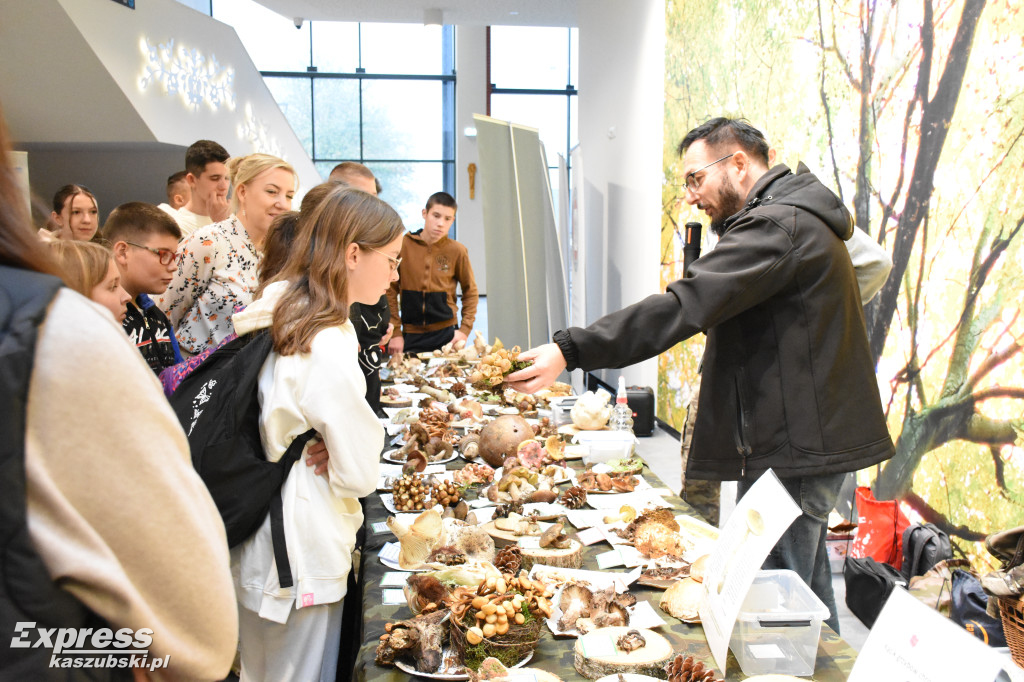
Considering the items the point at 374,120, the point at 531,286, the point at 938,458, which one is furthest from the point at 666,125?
the point at 374,120

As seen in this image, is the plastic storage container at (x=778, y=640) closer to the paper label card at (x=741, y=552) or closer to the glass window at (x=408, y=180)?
the paper label card at (x=741, y=552)

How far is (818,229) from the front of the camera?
1.90 metres

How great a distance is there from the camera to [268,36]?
46.9ft

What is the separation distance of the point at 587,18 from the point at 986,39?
632 centimetres

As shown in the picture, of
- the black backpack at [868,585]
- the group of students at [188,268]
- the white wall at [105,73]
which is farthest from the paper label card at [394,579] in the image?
the white wall at [105,73]

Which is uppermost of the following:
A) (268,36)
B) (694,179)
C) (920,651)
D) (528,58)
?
(268,36)

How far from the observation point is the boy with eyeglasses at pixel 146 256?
103 inches

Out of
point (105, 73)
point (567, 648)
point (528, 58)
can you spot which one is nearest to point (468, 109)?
point (528, 58)

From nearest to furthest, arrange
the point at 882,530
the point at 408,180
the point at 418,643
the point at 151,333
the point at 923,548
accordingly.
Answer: the point at 418,643
the point at 151,333
the point at 923,548
the point at 882,530
the point at 408,180

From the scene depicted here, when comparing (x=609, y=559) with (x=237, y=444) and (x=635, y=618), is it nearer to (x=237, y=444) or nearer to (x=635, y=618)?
(x=635, y=618)

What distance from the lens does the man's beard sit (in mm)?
2186

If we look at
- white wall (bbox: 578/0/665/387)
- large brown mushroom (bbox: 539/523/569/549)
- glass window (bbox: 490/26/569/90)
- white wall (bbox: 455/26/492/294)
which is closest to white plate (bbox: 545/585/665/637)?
large brown mushroom (bbox: 539/523/569/549)

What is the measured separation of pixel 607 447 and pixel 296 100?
1371cm

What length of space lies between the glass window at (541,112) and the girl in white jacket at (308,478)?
13.6 meters
